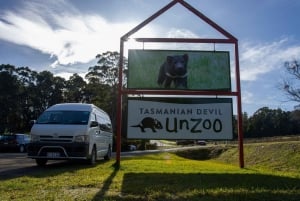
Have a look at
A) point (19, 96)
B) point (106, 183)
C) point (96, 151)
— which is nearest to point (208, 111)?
point (96, 151)

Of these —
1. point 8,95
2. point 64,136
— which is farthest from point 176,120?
point 8,95

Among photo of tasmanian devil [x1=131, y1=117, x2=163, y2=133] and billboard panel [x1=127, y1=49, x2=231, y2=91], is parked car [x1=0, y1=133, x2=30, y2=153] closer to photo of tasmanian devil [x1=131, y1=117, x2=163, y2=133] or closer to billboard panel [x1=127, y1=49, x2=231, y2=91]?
billboard panel [x1=127, y1=49, x2=231, y2=91]

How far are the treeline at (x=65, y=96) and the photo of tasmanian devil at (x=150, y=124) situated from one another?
37.8 metres

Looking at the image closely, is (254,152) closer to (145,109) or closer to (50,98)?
(145,109)

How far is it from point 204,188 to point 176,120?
5432 millimetres

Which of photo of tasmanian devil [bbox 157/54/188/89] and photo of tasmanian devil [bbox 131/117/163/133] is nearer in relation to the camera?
photo of tasmanian devil [bbox 131/117/163/133]

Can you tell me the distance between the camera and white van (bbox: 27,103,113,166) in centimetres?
1366

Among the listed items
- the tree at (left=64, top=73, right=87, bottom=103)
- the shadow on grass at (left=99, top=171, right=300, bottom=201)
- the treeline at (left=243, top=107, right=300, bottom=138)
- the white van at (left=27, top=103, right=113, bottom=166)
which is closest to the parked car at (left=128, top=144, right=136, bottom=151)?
the tree at (left=64, top=73, right=87, bottom=103)

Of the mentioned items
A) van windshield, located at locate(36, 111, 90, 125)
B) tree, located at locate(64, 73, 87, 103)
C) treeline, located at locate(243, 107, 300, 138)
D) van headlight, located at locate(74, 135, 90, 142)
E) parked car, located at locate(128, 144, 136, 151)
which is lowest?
van headlight, located at locate(74, 135, 90, 142)

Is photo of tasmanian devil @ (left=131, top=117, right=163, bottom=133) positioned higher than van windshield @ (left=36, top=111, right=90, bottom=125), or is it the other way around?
van windshield @ (left=36, top=111, right=90, bottom=125)

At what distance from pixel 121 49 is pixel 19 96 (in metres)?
67.7

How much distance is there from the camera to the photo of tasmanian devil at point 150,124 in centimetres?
1317

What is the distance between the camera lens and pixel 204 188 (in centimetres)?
786

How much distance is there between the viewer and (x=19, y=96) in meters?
77.8
